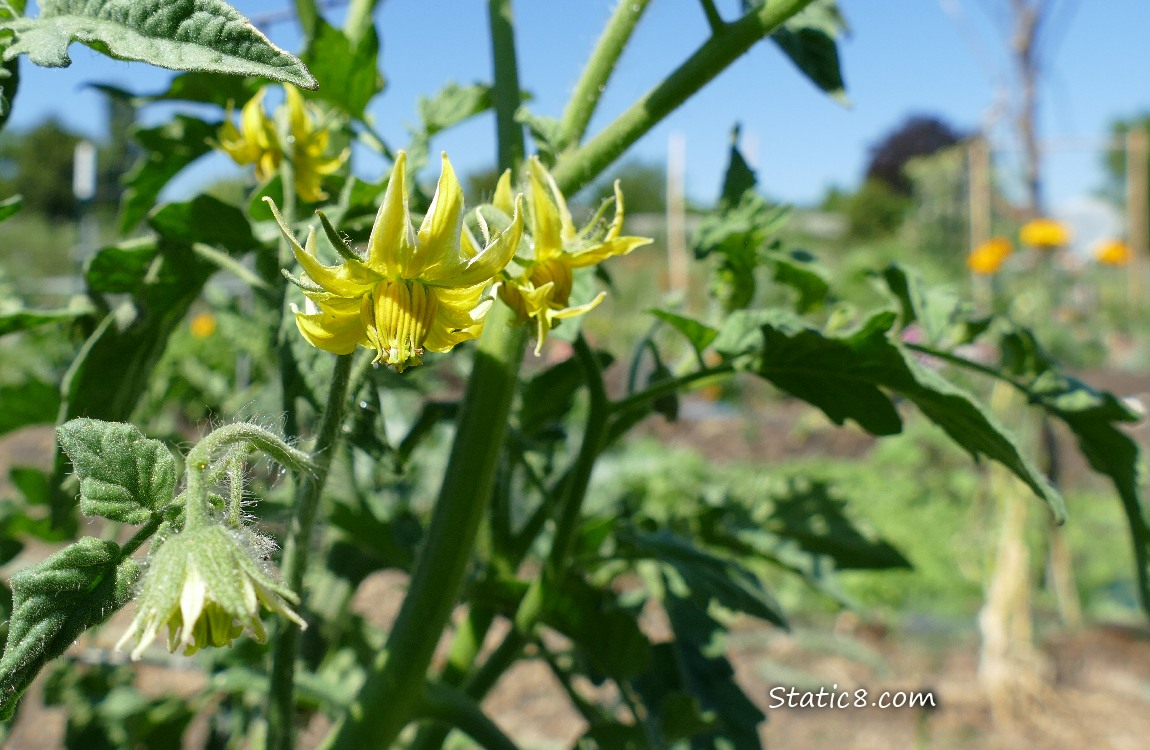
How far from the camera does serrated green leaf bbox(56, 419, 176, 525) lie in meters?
0.44

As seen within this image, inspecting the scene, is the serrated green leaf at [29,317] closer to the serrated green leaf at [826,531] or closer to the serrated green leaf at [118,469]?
the serrated green leaf at [118,469]

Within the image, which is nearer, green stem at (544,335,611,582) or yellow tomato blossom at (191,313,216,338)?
green stem at (544,335,611,582)

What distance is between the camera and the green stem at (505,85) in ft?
2.19

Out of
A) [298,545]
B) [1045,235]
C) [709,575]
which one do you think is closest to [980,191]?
[1045,235]

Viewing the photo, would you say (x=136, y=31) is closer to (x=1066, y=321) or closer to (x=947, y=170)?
(x=1066, y=321)

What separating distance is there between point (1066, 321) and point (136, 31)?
251 inches

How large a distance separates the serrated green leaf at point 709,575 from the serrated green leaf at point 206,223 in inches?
14.8

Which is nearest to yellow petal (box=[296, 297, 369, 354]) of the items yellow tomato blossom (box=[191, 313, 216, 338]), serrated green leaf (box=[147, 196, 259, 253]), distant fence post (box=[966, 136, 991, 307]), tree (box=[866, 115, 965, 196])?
serrated green leaf (box=[147, 196, 259, 253])

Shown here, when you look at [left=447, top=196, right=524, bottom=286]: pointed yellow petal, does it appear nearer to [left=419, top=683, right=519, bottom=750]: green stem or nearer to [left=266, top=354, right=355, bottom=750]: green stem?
[left=266, top=354, right=355, bottom=750]: green stem

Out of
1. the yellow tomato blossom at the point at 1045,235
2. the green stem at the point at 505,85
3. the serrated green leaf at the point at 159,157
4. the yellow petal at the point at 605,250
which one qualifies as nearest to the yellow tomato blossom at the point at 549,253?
the yellow petal at the point at 605,250

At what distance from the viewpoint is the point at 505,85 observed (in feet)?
2.27

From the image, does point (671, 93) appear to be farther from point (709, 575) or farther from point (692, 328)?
point (709, 575)

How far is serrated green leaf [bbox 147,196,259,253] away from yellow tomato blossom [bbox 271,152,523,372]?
0.21m

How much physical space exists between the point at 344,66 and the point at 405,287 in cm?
30
